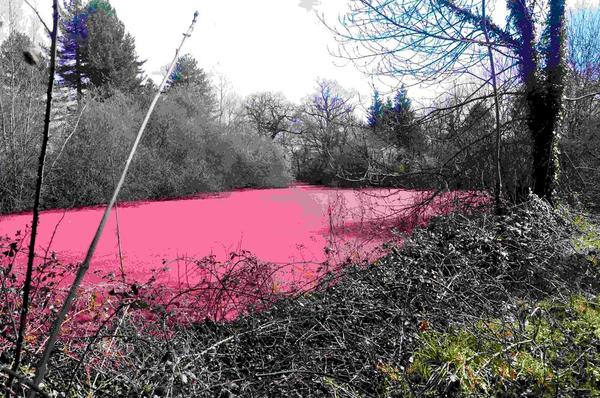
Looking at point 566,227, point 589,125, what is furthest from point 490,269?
point 589,125

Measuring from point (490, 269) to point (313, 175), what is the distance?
79.9ft

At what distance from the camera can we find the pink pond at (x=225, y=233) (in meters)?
5.60

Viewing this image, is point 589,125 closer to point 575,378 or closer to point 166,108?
point 575,378

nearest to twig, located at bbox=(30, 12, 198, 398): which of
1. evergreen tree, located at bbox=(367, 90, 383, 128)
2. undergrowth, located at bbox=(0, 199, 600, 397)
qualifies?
undergrowth, located at bbox=(0, 199, 600, 397)

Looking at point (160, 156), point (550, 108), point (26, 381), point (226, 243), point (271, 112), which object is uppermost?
point (271, 112)

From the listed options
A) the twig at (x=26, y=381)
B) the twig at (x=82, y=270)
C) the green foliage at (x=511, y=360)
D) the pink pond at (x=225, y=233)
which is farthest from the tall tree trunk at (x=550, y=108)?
the twig at (x=26, y=381)

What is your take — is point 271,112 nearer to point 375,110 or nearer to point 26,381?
point 375,110

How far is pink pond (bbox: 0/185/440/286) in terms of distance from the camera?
560 cm

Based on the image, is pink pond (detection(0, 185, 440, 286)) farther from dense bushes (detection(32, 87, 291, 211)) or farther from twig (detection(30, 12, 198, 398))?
twig (detection(30, 12, 198, 398))

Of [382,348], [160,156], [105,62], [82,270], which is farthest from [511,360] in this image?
[105,62]

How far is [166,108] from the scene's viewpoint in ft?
56.2

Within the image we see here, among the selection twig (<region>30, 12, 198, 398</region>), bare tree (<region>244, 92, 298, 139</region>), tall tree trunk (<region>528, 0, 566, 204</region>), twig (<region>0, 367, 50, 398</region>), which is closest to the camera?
twig (<region>0, 367, 50, 398</region>)

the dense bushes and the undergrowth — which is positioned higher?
the dense bushes

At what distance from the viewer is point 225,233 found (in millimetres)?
8422
